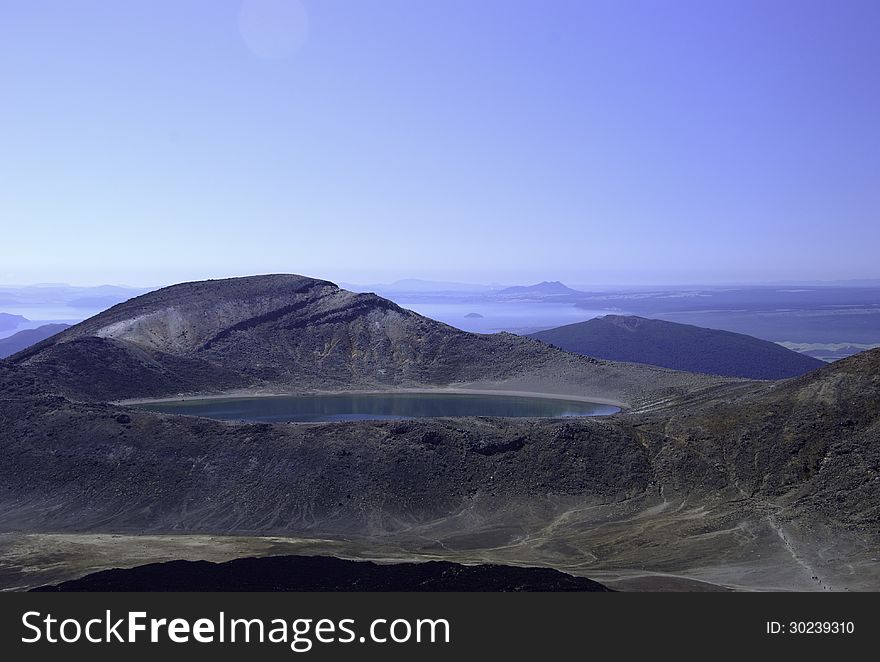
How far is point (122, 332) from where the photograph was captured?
10769cm

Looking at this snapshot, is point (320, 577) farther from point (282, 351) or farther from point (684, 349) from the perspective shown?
point (684, 349)

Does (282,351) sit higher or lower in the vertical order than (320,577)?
higher

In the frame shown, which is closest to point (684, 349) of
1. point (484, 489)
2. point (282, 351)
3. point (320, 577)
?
point (282, 351)

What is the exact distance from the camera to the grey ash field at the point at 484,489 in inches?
1380

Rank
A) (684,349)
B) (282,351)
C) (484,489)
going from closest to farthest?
(484,489), (282,351), (684,349)

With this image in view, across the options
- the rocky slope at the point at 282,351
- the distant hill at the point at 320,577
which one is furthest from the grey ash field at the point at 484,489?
the rocky slope at the point at 282,351

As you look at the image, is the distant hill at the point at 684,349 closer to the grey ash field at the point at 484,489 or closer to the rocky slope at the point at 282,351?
the rocky slope at the point at 282,351

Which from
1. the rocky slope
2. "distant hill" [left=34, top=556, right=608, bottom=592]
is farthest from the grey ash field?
the rocky slope

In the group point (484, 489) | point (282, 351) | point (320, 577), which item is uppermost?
point (282, 351)

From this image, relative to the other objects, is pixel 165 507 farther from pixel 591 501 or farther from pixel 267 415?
pixel 267 415

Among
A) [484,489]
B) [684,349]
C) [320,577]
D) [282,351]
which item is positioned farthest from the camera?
[684,349]

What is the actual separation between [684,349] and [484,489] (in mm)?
138560

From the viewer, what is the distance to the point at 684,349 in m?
174

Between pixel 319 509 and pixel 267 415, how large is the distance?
3677 centimetres
